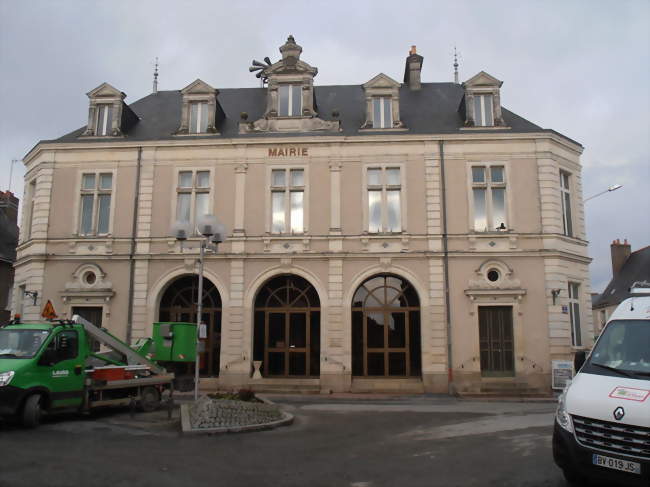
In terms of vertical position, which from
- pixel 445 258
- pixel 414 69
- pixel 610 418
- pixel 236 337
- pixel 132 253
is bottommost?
pixel 610 418

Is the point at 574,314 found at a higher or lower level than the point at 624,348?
higher

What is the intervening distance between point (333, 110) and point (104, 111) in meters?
8.85

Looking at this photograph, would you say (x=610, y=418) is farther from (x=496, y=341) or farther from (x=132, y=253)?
(x=132, y=253)

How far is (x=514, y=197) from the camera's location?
20656 millimetres

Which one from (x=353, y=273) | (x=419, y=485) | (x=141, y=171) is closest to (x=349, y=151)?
(x=353, y=273)

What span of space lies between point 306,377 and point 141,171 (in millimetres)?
9646

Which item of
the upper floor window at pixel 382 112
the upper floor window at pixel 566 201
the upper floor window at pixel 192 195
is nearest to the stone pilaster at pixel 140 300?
the upper floor window at pixel 192 195

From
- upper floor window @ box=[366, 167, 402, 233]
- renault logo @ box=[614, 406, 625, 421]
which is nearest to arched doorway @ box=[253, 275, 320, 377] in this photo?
upper floor window @ box=[366, 167, 402, 233]

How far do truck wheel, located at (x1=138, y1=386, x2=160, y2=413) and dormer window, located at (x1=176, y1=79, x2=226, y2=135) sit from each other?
36.3 feet

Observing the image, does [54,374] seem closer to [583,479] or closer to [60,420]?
[60,420]

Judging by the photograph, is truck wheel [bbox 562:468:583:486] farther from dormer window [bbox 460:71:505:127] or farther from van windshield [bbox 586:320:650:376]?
dormer window [bbox 460:71:505:127]

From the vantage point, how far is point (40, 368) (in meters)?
11.6

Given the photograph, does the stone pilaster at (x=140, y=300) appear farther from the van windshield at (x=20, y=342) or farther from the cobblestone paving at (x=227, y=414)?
A: the cobblestone paving at (x=227, y=414)

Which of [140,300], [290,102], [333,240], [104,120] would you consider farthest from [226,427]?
[104,120]
